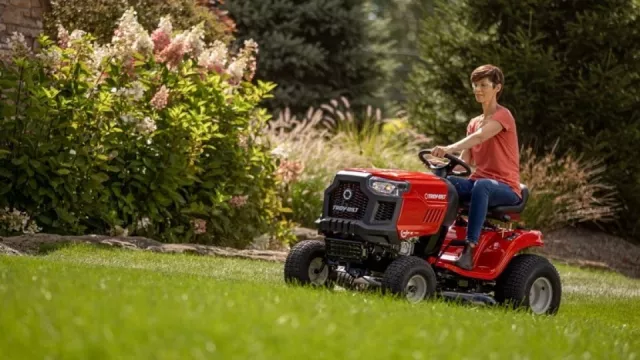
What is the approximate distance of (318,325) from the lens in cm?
578

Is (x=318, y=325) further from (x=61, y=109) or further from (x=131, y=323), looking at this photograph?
(x=61, y=109)

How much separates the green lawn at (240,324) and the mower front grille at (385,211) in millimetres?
658

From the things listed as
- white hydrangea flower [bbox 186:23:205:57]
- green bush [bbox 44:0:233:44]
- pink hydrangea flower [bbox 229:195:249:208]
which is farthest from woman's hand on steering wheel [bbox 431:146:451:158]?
green bush [bbox 44:0:233:44]

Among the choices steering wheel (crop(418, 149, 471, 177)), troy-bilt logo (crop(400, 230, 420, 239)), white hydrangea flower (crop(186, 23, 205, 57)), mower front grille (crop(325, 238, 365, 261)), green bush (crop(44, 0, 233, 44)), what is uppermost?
green bush (crop(44, 0, 233, 44))

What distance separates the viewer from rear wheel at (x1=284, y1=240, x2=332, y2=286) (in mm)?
8914

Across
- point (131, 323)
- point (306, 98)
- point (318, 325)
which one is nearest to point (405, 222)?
point (318, 325)

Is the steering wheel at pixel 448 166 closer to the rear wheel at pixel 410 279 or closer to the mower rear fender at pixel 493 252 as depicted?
the mower rear fender at pixel 493 252

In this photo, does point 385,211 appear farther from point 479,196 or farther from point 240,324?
point 240,324

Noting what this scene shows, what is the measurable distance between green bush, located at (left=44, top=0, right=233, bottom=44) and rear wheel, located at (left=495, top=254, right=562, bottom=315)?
7519 millimetres

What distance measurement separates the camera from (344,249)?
877cm

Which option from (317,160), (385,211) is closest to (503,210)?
(385,211)

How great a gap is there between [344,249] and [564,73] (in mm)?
11469

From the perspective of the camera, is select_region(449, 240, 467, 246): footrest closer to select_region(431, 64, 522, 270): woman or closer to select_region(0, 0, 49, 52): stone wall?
select_region(431, 64, 522, 270): woman

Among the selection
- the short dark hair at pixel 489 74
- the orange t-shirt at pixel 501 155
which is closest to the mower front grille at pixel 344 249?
the orange t-shirt at pixel 501 155
